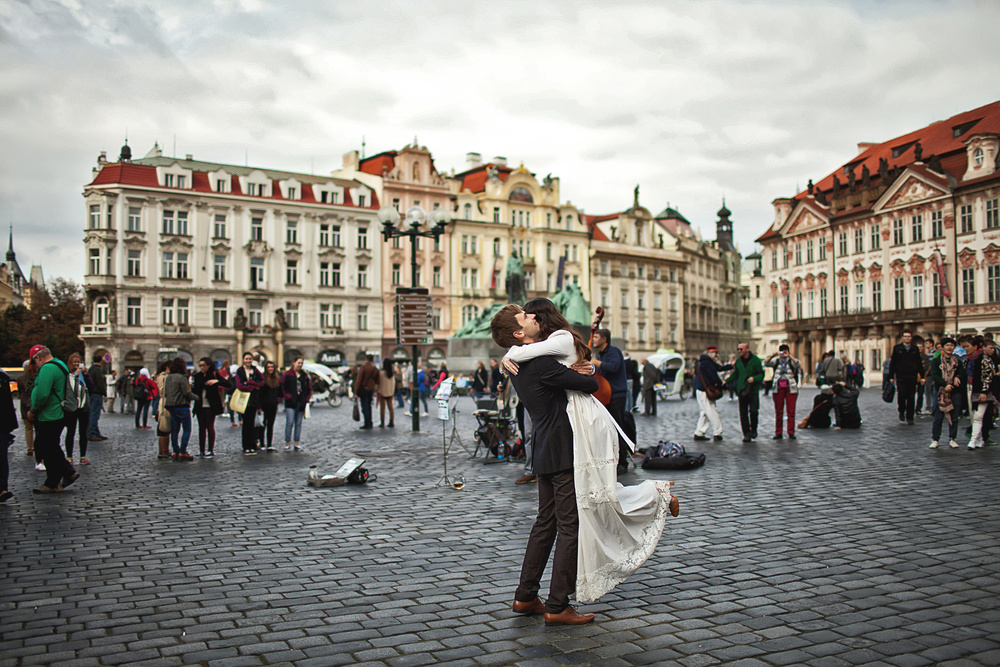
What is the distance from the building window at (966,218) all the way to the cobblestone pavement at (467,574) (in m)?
44.0

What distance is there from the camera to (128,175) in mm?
56500

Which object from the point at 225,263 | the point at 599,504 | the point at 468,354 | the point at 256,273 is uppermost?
the point at 225,263

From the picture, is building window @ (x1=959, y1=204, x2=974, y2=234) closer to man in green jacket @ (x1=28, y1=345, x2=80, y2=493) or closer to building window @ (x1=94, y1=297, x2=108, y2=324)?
man in green jacket @ (x1=28, y1=345, x2=80, y2=493)

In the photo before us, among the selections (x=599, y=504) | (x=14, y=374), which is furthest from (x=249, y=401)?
(x=14, y=374)

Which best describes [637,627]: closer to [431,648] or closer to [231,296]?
[431,648]

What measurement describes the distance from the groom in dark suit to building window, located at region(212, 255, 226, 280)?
190 feet

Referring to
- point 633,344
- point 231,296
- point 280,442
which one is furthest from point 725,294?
point 280,442

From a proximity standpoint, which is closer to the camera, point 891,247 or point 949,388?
point 949,388

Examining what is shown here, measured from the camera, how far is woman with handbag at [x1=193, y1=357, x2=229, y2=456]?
1463 cm

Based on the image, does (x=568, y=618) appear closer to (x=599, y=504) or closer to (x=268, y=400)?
(x=599, y=504)

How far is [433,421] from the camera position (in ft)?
76.2

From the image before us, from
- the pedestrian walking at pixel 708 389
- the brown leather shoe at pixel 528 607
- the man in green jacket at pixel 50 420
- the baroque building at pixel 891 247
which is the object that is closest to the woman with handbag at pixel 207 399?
the man in green jacket at pixel 50 420

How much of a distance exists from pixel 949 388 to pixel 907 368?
5.00 meters

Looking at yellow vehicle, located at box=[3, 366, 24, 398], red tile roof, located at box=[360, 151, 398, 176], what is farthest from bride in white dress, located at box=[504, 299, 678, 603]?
red tile roof, located at box=[360, 151, 398, 176]
